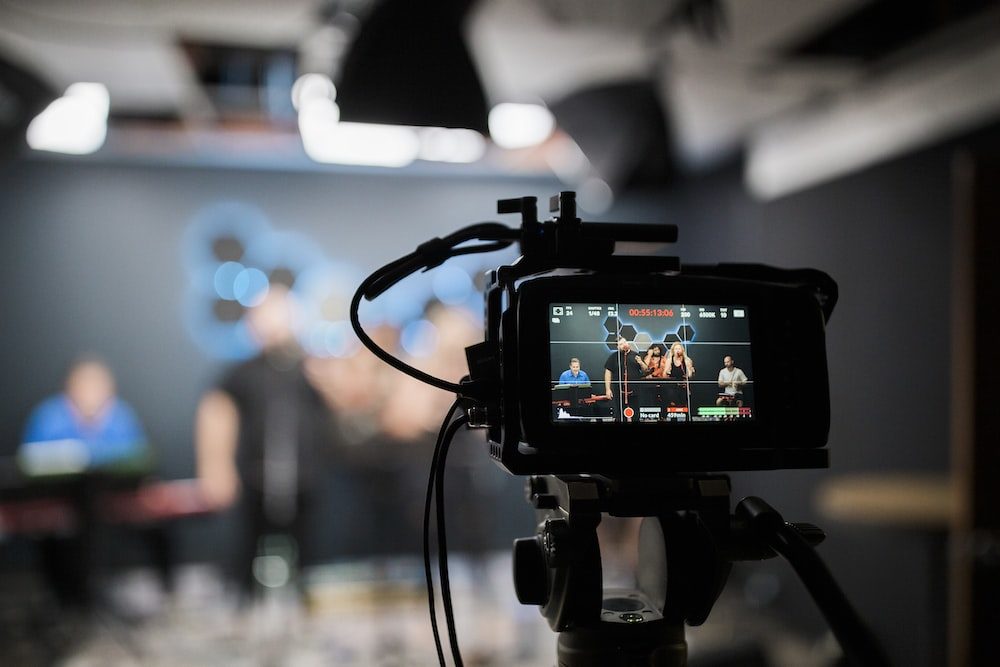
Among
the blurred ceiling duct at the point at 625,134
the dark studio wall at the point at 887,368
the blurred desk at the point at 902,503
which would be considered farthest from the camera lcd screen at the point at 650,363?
the dark studio wall at the point at 887,368

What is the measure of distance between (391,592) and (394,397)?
4.38ft

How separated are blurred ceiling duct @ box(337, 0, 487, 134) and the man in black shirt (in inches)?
41.1

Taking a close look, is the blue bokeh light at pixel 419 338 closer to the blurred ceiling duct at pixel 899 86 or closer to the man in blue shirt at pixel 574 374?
the blurred ceiling duct at pixel 899 86

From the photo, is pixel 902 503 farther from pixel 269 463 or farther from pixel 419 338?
pixel 419 338

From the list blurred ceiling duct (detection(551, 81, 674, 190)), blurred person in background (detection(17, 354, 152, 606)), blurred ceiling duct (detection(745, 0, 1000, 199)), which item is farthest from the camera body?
blurred person in background (detection(17, 354, 152, 606))

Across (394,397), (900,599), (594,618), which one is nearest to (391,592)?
(394,397)

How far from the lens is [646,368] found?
35.2 inches

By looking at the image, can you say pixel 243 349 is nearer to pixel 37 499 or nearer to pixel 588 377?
pixel 37 499

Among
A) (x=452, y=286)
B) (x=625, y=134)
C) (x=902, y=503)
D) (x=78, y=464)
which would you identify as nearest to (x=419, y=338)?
(x=452, y=286)

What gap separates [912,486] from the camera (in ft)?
11.1

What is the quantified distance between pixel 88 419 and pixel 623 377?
527 cm

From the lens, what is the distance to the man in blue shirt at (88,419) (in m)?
5.20

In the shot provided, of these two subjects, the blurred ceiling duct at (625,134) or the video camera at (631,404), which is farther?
the blurred ceiling duct at (625,134)

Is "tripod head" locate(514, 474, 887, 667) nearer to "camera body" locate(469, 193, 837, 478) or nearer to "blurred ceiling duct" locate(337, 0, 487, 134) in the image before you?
"camera body" locate(469, 193, 837, 478)
